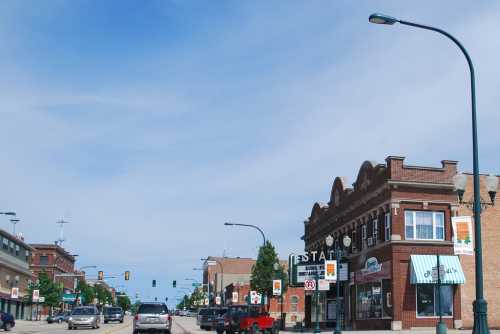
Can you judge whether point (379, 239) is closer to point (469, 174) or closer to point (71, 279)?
point (469, 174)

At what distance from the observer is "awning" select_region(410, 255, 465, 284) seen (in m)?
40.5

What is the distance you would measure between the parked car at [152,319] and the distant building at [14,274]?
50914 millimetres

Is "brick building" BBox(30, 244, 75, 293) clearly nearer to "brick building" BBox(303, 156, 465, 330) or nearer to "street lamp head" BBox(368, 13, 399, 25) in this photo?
"brick building" BBox(303, 156, 465, 330)

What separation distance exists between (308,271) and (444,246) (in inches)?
512

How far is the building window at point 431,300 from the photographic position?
41.0 meters

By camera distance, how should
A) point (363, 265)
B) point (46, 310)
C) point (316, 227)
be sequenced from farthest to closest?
point (46, 310), point (316, 227), point (363, 265)

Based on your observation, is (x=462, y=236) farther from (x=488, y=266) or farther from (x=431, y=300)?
(x=488, y=266)

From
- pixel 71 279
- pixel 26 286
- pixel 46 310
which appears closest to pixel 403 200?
pixel 26 286

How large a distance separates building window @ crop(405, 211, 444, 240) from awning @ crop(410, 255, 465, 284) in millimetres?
1303

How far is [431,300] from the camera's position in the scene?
41406 millimetres

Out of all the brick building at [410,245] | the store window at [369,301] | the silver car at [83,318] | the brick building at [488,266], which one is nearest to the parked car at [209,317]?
the silver car at [83,318]

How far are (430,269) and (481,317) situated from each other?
23.6 metres

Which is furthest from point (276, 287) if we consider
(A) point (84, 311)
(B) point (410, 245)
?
(A) point (84, 311)

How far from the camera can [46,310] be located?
117 metres
